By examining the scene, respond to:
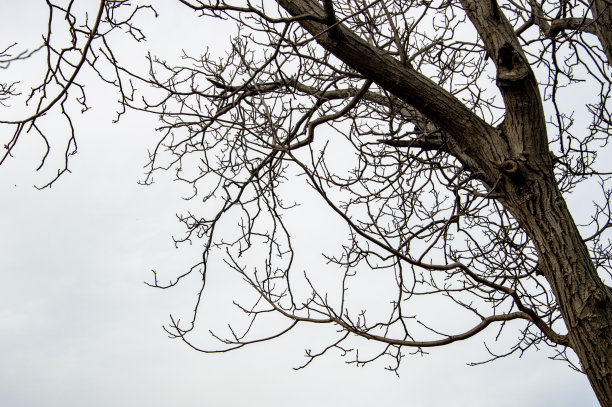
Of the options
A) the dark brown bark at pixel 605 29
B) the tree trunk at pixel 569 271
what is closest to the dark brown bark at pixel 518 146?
the tree trunk at pixel 569 271

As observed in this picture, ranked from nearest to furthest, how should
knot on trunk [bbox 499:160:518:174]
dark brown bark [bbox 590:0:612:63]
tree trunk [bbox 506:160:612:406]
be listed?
tree trunk [bbox 506:160:612:406] < knot on trunk [bbox 499:160:518:174] < dark brown bark [bbox 590:0:612:63]

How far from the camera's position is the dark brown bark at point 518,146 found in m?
3.10

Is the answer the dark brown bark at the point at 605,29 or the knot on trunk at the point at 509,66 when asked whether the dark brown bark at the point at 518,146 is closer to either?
the knot on trunk at the point at 509,66

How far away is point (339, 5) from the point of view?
5156 millimetres

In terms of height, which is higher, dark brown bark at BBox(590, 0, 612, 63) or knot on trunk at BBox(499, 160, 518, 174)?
dark brown bark at BBox(590, 0, 612, 63)

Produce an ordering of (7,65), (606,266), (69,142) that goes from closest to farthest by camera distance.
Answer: (7,65) < (69,142) < (606,266)

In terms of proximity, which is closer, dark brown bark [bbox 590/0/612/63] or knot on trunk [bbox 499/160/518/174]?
knot on trunk [bbox 499/160/518/174]

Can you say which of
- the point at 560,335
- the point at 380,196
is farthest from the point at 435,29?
the point at 560,335

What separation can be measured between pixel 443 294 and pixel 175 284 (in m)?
1.94

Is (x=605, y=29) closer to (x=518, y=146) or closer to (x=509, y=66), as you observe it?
(x=509, y=66)

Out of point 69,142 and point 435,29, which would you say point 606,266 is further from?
point 69,142

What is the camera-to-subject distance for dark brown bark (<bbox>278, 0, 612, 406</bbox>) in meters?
3.10

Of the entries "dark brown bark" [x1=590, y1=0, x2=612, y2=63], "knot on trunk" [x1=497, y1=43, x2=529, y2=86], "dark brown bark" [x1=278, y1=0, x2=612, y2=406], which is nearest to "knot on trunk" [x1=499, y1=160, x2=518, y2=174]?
"dark brown bark" [x1=278, y1=0, x2=612, y2=406]

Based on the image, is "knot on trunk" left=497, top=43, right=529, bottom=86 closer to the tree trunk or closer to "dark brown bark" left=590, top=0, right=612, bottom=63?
the tree trunk
